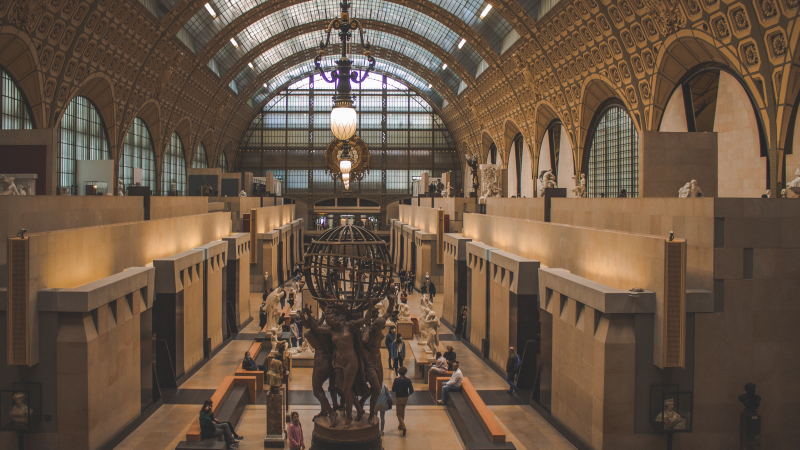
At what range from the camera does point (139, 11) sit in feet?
90.0

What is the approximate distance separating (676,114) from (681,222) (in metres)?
15.4

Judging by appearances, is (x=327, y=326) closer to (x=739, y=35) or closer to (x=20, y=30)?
(x=739, y=35)

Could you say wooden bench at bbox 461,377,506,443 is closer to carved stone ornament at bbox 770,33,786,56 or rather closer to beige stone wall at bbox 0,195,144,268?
beige stone wall at bbox 0,195,144,268

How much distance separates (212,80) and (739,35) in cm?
3504

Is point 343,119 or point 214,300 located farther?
point 214,300

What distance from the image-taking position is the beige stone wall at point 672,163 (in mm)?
12453

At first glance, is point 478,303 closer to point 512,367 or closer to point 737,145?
point 512,367

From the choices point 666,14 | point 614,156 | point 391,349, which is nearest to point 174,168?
point 614,156

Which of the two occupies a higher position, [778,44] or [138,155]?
[778,44]

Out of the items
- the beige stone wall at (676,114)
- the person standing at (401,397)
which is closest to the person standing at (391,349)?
the person standing at (401,397)

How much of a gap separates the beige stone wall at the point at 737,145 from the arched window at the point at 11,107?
2539 centimetres

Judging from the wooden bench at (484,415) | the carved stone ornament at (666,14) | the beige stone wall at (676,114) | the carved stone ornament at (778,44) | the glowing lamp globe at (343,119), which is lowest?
the wooden bench at (484,415)

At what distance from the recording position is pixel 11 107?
22422mm

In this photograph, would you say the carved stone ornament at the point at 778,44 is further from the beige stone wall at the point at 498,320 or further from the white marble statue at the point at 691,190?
the beige stone wall at the point at 498,320
